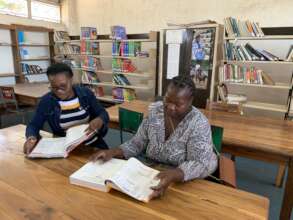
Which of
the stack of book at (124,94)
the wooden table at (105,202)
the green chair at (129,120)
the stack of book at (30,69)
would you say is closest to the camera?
the wooden table at (105,202)

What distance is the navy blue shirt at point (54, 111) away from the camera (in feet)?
5.06

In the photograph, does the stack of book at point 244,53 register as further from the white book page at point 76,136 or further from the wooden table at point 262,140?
the white book page at point 76,136

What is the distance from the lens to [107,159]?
45.9 inches

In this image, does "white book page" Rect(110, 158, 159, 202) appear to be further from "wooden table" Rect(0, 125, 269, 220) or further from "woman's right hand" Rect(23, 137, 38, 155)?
"woman's right hand" Rect(23, 137, 38, 155)

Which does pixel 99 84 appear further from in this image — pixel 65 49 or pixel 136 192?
pixel 136 192

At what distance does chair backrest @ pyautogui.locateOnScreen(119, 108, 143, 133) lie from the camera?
6.61 feet

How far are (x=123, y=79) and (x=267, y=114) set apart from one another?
2795 mm

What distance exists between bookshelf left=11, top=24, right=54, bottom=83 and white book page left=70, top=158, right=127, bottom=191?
16.7 ft

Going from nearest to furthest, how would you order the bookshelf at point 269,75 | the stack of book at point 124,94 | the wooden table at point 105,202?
the wooden table at point 105,202, the bookshelf at point 269,75, the stack of book at point 124,94

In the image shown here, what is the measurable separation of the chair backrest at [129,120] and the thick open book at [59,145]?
26.3 inches

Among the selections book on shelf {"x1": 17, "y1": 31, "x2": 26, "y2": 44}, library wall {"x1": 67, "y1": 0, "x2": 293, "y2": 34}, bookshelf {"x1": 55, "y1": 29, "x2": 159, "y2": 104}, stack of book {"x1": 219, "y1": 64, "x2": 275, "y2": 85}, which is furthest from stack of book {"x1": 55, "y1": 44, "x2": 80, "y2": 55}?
stack of book {"x1": 219, "y1": 64, "x2": 275, "y2": 85}

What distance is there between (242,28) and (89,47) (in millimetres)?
3175

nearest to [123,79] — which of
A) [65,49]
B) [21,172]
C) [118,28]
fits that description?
[118,28]

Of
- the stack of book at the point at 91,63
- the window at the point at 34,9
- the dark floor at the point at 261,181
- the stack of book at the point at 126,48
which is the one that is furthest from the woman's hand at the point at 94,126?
the window at the point at 34,9
